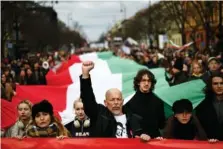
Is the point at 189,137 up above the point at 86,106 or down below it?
below

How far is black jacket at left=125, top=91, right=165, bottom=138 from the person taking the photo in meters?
5.68

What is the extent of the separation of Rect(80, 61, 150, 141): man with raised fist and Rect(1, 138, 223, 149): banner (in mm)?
63

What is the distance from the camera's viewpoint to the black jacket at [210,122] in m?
5.75

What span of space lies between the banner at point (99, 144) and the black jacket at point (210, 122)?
2.87 feet

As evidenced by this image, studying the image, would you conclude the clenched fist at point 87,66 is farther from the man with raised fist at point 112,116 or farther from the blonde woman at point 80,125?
the blonde woman at point 80,125

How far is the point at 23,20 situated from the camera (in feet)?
149

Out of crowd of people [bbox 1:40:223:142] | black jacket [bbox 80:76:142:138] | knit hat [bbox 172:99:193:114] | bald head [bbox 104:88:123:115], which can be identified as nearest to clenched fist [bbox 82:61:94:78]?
crowd of people [bbox 1:40:223:142]

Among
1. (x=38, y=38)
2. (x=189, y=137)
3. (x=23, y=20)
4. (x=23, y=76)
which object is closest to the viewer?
(x=189, y=137)

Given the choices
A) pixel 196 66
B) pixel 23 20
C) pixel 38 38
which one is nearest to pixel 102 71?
pixel 196 66

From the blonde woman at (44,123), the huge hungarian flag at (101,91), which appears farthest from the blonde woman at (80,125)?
the huge hungarian flag at (101,91)

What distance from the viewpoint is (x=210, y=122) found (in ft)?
18.9

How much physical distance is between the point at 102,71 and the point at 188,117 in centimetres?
854

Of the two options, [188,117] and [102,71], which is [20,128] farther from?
[102,71]

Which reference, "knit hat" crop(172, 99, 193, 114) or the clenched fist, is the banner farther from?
the clenched fist
